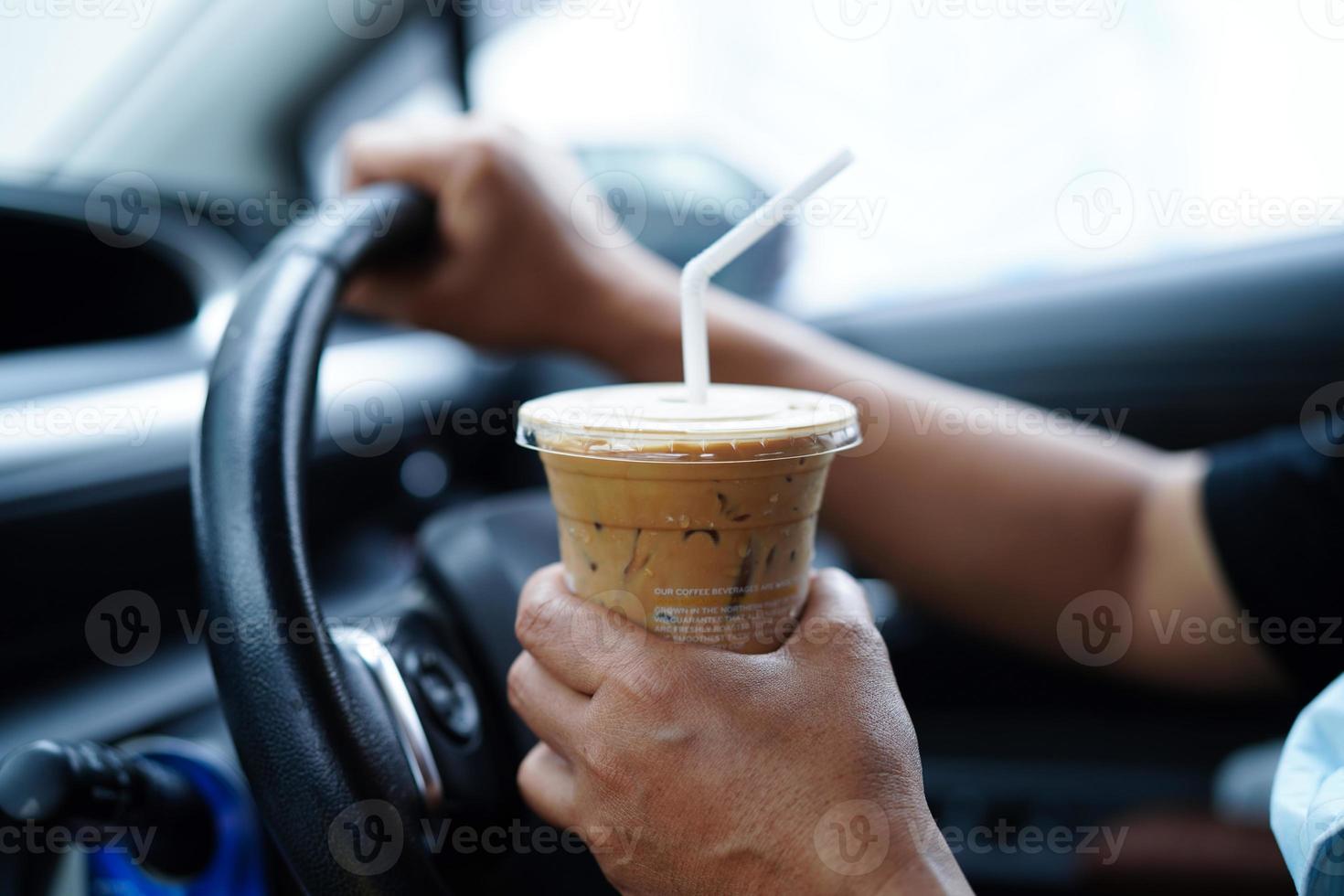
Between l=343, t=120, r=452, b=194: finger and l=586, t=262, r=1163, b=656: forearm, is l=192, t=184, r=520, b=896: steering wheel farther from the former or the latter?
l=586, t=262, r=1163, b=656: forearm

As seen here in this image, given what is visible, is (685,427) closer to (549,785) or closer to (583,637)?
(583,637)

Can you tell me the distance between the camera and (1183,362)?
156 cm

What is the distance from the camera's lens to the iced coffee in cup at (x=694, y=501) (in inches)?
21.3

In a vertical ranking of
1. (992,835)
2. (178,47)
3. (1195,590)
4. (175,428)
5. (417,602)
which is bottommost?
(992,835)

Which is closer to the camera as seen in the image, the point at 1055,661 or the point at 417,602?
the point at 417,602

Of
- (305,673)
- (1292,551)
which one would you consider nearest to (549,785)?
(305,673)

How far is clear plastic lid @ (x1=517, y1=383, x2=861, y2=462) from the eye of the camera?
53cm

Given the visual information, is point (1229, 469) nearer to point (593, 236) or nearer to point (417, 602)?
point (593, 236)

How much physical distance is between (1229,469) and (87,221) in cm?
155

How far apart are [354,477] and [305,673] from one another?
868 millimetres

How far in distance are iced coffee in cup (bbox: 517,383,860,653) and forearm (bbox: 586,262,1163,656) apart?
0.45 m

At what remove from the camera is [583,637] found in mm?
574

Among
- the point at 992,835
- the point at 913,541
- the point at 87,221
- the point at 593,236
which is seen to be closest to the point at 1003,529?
the point at 913,541

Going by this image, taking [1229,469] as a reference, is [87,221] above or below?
above
